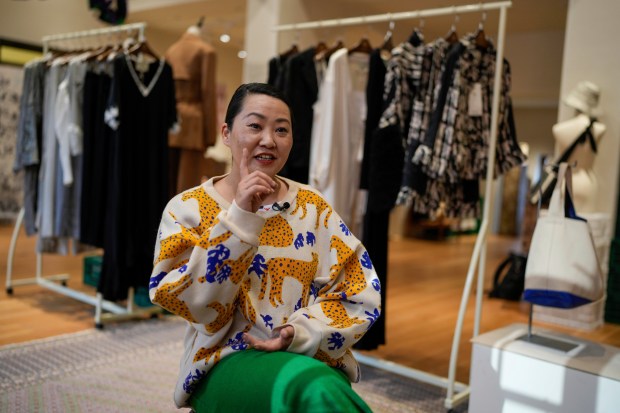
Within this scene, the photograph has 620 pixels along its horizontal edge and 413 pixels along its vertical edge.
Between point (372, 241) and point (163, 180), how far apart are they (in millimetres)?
1445

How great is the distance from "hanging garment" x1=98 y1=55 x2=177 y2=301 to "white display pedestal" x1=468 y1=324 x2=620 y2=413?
7.02 feet

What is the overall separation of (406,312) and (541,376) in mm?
2454

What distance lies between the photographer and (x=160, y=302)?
1.37 m

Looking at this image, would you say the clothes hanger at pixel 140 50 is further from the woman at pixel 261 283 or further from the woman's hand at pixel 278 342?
the woman's hand at pixel 278 342

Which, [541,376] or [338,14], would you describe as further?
[338,14]

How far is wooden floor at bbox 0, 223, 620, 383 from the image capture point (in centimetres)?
357

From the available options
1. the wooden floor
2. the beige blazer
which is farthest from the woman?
the beige blazer

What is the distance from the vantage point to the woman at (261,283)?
130 cm

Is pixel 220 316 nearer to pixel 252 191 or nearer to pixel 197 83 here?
pixel 252 191

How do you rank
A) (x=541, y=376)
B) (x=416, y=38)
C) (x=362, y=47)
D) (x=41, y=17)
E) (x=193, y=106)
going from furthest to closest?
(x=193, y=106), (x=362, y=47), (x=416, y=38), (x=41, y=17), (x=541, y=376)

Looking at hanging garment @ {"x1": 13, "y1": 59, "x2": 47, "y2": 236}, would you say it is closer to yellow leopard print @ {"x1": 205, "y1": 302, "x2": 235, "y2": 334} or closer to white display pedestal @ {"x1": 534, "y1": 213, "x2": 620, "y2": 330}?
yellow leopard print @ {"x1": 205, "y1": 302, "x2": 235, "y2": 334}

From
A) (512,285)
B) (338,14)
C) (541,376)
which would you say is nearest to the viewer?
(541,376)

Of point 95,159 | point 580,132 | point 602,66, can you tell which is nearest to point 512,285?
point 580,132

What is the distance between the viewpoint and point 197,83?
413 centimetres
